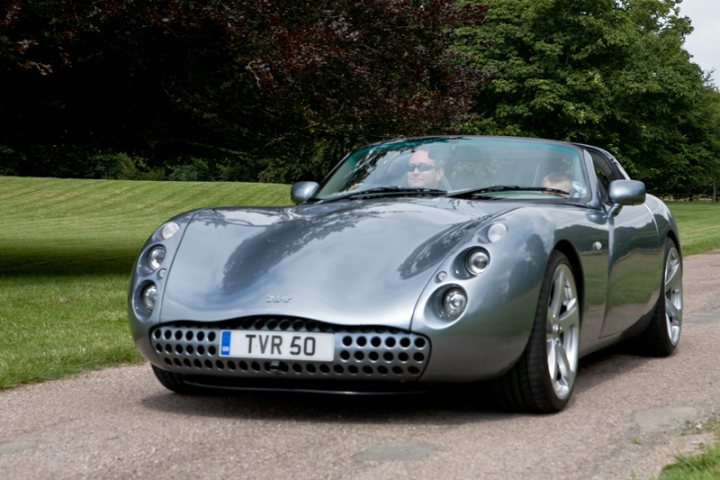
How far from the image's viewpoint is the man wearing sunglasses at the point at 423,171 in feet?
20.4

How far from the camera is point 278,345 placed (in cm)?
485

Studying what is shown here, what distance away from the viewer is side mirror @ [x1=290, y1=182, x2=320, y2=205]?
6.59 m

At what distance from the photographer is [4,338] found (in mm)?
8258

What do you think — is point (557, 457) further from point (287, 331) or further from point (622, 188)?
point (622, 188)

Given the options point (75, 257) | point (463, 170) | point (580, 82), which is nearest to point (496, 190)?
point (463, 170)

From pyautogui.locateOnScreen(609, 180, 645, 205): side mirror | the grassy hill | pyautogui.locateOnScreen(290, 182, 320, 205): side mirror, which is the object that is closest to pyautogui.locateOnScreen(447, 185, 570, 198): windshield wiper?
pyautogui.locateOnScreen(609, 180, 645, 205): side mirror

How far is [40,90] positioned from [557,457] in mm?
13303

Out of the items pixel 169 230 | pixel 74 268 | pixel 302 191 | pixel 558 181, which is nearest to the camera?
pixel 169 230

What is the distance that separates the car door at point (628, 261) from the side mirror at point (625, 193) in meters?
0.07

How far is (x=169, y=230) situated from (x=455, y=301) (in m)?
1.52

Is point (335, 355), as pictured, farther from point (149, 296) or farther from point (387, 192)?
point (387, 192)

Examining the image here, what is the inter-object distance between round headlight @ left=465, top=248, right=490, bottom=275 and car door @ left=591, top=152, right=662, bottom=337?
140 cm

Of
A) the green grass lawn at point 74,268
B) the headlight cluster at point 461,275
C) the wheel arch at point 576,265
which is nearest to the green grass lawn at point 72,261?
the green grass lawn at point 74,268

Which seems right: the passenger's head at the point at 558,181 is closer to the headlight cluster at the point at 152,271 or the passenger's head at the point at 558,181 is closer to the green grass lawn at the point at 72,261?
the headlight cluster at the point at 152,271
